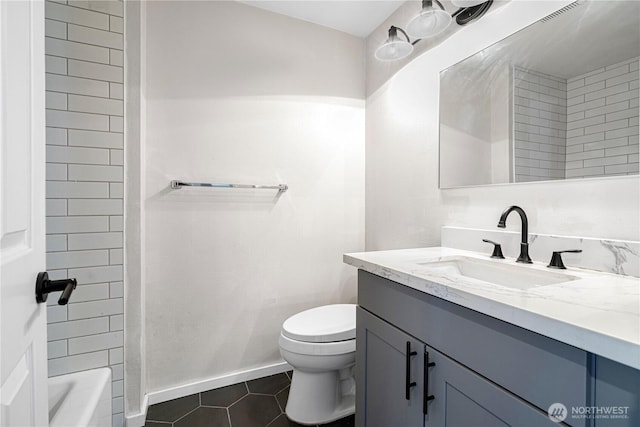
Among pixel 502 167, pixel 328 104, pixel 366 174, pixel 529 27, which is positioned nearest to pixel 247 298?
pixel 366 174

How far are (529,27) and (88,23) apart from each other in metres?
1.83

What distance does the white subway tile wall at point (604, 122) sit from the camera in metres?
0.92

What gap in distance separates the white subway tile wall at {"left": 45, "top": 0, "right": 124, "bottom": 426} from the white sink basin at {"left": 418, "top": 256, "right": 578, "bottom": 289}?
4.51 ft

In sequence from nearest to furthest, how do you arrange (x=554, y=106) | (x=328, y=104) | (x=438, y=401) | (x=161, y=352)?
1. (x=438, y=401)
2. (x=554, y=106)
3. (x=161, y=352)
4. (x=328, y=104)

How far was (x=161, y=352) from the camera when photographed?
1.63 m

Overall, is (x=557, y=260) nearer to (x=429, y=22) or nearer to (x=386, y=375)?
(x=386, y=375)

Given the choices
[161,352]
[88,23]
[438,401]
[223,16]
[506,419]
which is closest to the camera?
[506,419]

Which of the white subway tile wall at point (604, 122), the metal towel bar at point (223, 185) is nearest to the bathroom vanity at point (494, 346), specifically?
the white subway tile wall at point (604, 122)

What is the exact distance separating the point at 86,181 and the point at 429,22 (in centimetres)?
167

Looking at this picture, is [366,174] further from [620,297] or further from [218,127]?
[620,297]

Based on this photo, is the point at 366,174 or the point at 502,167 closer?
the point at 502,167

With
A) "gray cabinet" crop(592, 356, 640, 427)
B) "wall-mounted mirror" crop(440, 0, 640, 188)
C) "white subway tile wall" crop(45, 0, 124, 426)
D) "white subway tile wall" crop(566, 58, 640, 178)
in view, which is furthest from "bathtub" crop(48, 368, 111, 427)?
"white subway tile wall" crop(566, 58, 640, 178)

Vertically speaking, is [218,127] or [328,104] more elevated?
[328,104]

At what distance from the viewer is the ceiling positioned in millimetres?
1803
